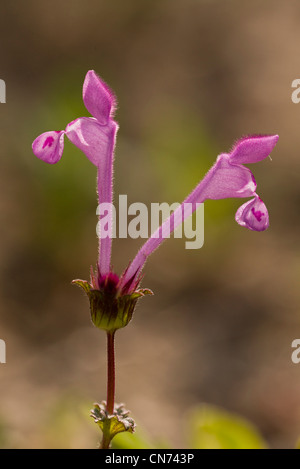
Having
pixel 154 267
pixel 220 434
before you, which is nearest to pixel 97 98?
pixel 220 434

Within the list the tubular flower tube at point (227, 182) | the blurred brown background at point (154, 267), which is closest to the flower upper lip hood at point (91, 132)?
the tubular flower tube at point (227, 182)

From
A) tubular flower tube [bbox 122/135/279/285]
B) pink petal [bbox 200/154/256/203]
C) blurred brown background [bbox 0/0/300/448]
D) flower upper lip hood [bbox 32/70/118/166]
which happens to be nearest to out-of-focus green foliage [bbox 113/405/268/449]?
blurred brown background [bbox 0/0/300/448]

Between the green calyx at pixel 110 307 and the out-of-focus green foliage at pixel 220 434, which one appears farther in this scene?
the out-of-focus green foliage at pixel 220 434

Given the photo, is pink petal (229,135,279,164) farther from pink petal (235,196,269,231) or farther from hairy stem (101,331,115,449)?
hairy stem (101,331,115,449)

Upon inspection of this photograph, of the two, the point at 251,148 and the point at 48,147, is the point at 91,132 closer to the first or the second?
the point at 48,147

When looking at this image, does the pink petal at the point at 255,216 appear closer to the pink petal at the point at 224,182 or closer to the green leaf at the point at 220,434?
the pink petal at the point at 224,182

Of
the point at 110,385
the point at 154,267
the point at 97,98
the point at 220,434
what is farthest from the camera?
the point at 154,267

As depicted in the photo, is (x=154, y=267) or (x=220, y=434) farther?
(x=154, y=267)

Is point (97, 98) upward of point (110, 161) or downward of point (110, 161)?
upward

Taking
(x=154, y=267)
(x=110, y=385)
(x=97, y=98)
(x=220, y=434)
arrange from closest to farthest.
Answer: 1. (x=110, y=385)
2. (x=97, y=98)
3. (x=220, y=434)
4. (x=154, y=267)
